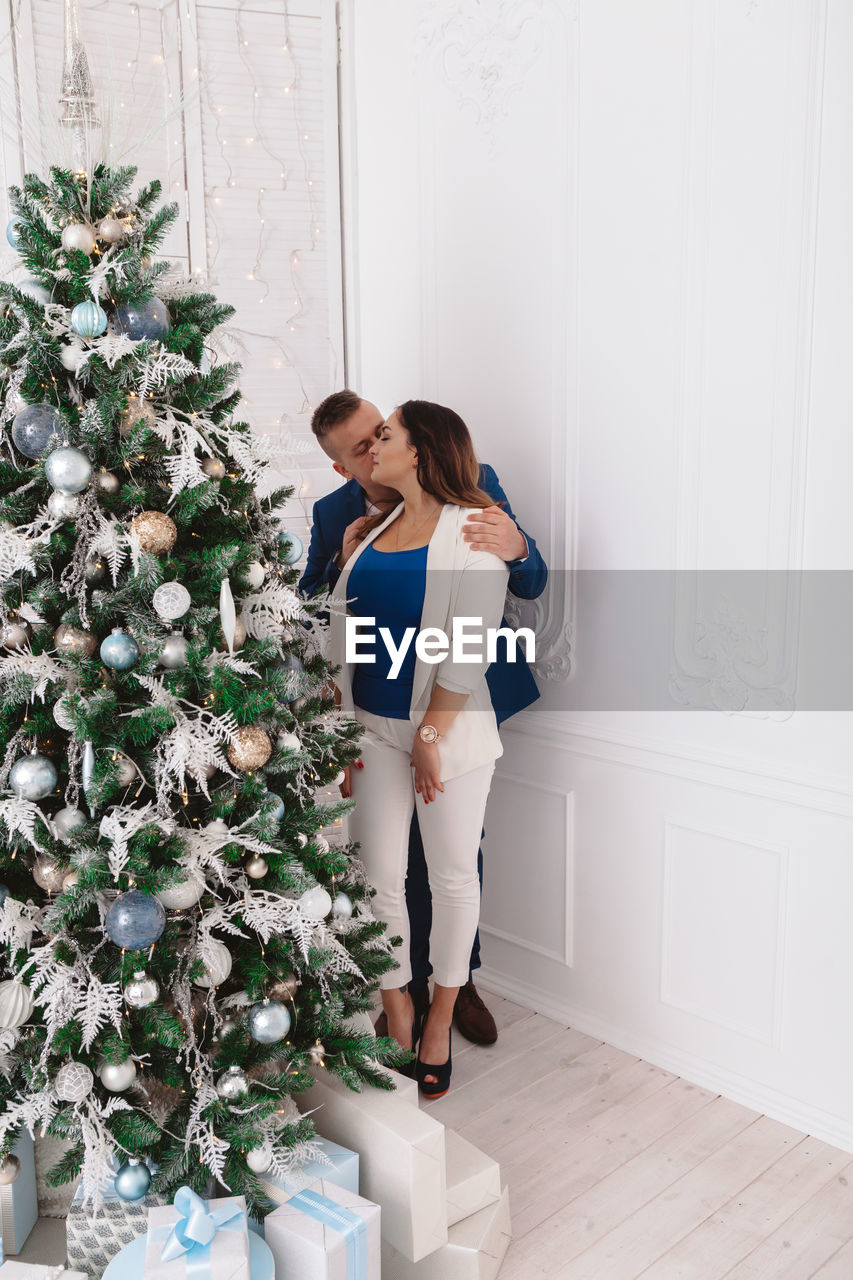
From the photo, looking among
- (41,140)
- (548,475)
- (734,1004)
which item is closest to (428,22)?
(548,475)

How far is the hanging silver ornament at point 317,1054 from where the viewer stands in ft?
5.49

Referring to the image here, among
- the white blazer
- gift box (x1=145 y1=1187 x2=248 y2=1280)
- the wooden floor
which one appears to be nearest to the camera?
gift box (x1=145 y1=1187 x2=248 y2=1280)

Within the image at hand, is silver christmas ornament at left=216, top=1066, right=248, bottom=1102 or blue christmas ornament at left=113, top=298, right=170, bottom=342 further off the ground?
blue christmas ornament at left=113, top=298, right=170, bottom=342

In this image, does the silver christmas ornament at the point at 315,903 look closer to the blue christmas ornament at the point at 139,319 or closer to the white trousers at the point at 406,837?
the white trousers at the point at 406,837

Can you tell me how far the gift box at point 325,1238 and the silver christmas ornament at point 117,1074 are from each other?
291 mm

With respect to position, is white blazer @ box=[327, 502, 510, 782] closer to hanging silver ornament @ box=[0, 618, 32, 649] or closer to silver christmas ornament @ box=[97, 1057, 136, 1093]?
hanging silver ornament @ box=[0, 618, 32, 649]

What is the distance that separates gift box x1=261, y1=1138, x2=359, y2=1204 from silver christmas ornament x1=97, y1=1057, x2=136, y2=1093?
277 mm

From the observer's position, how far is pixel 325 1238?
1438mm

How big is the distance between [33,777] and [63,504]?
1.31 feet

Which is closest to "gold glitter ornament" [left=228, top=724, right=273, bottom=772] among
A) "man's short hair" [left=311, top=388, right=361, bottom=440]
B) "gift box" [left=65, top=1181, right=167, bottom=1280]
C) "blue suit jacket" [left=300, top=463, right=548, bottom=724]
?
"gift box" [left=65, top=1181, right=167, bottom=1280]

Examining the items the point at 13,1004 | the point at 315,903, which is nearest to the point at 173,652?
the point at 315,903

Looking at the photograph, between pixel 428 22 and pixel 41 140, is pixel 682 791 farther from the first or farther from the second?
pixel 428 22

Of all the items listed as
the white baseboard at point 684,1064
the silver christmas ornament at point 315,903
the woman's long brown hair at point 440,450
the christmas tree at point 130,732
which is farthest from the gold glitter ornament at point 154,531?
the white baseboard at point 684,1064

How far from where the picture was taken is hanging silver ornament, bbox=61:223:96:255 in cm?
148
